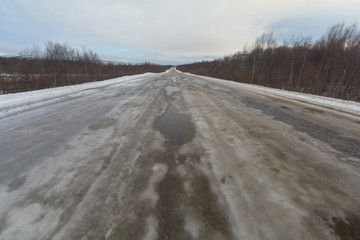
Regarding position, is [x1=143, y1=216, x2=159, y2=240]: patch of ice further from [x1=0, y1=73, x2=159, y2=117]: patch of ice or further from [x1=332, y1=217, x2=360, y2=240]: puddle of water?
[x1=0, y1=73, x2=159, y2=117]: patch of ice

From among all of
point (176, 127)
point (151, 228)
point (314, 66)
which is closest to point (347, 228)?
point (151, 228)

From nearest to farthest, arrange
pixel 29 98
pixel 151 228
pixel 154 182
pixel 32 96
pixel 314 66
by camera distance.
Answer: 1. pixel 151 228
2. pixel 154 182
3. pixel 29 98
4. pixel 32 96
5. pixel 314 66

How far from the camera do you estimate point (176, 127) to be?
3.57m

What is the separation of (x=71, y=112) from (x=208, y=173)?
14.4 feet

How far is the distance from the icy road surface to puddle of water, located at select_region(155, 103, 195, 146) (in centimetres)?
4

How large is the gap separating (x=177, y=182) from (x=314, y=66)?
17922 mm

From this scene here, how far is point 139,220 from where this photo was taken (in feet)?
4.47

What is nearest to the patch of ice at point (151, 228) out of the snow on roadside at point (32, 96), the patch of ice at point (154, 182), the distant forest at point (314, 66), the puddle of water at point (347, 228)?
the patch of ice at point (154, 182)

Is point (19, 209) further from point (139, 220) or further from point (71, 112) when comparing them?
point (71, 112)

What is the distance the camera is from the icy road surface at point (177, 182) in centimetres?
131

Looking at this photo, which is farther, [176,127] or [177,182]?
[176,127]

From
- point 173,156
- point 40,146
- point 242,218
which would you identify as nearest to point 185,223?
point 242,218

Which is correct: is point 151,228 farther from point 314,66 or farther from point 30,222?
point 314,66

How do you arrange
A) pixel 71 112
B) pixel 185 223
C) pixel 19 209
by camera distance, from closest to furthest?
1. pixel 185 223
2. pixel 19 209
3. pixel 71 112
